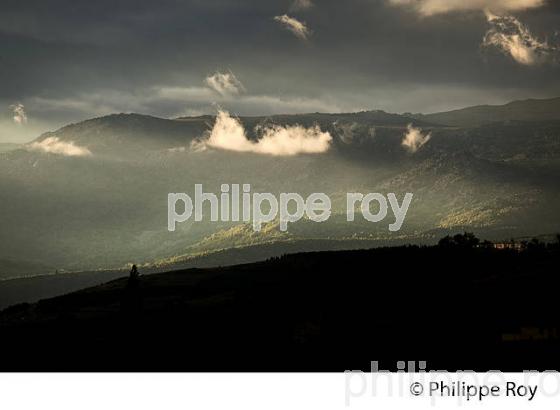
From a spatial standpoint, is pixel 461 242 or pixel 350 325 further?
pixel 461 242

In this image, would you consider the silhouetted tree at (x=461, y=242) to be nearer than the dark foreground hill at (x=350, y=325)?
No

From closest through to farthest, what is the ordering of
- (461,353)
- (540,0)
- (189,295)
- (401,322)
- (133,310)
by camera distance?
(461,353), (401,322), (540,0), (133,310), (189,295)

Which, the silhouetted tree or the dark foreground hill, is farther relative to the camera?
the silhouetted tree

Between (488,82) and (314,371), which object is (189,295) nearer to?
(488,82)

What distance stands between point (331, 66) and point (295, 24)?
16.7m

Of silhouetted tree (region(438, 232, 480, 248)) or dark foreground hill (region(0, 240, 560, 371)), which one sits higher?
silhouetted tree (region(438, 232, 480, 248))

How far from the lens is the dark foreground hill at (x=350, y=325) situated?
5781cm

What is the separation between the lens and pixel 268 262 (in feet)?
620

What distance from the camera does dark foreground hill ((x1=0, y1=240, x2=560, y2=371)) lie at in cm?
5781

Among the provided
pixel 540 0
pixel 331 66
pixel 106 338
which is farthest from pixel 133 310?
pixel 540 0

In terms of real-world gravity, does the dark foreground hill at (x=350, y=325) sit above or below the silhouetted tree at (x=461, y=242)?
below

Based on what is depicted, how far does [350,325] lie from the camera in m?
70.4

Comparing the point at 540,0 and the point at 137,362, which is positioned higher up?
the point at 540,0

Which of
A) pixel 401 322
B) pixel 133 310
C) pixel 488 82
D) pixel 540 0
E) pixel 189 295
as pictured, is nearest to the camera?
pixel 401 322
